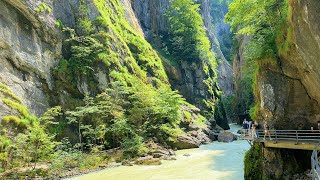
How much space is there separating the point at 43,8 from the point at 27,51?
507 centimetres

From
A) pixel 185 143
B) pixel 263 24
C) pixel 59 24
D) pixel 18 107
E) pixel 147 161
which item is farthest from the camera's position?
pixel 185 143

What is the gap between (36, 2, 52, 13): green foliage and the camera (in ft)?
92.2

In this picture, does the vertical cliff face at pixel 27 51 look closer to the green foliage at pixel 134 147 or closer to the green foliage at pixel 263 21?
the green foliage at pixel 134 147

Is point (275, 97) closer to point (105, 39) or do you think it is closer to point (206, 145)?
point (206, 145)

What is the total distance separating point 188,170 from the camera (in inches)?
821

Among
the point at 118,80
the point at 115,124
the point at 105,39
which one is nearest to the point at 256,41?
the point at 115,124

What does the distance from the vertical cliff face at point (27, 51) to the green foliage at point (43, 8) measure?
33 centimetres

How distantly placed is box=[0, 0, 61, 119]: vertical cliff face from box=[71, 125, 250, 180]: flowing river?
9600 millimetres

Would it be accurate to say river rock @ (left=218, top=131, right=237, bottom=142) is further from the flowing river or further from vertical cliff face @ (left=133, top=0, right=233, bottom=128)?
vertical cliff face @ (left=133, top=0, right=233, bottom=128)

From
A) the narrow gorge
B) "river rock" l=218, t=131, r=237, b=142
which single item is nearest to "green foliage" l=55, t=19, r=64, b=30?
the narrow gorge

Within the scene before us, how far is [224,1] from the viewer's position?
110 m

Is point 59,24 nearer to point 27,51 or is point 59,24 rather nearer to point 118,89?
point 27,51

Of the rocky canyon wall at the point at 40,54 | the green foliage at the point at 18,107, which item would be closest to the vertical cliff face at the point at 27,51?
the rocky canyon wall at the point at 40,54

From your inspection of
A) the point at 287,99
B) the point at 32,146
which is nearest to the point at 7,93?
the point at 32,146
